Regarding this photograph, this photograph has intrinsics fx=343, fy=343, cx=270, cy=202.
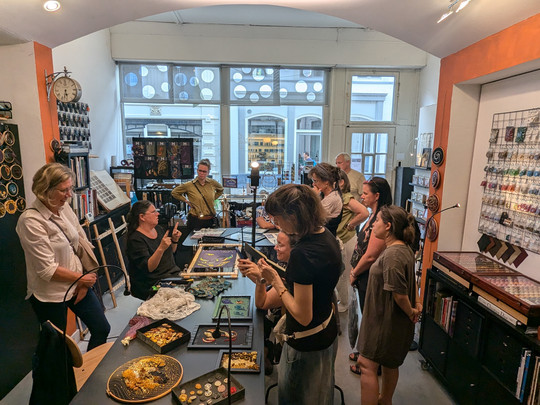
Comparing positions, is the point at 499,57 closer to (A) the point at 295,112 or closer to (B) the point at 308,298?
(B) the point at 308,298

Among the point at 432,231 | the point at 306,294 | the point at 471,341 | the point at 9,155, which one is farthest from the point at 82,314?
the point at 432,231

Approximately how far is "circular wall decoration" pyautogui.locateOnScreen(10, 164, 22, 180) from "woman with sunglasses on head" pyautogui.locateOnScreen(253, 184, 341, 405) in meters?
2.41

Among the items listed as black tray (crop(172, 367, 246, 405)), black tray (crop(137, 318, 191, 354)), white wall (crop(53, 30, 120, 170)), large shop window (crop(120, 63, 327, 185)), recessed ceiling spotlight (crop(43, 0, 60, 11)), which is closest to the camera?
black tray (crop(172, 367, 246, 405))

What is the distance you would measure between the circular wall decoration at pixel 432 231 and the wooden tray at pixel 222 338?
7.85 ft

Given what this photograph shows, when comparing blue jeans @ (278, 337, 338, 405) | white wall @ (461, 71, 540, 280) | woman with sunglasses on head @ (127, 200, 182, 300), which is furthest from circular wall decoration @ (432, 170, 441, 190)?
woman with sunglasses on head @ (127, 200, 182, 300)

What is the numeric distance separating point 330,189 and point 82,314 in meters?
2.45

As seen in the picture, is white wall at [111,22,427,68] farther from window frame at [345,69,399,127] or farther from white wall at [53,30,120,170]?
white wall at [53,30,120,170]

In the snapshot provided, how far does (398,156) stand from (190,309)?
6149 millimetres

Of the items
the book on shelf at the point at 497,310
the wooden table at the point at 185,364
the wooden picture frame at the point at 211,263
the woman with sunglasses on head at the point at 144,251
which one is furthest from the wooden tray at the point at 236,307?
the book on shelf at the point at 497,310

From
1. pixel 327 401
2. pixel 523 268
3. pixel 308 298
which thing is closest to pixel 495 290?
pixel 523 268

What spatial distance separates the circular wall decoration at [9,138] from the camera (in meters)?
2.77

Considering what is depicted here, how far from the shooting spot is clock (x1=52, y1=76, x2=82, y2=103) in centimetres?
309

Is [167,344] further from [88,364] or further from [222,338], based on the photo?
[88,364]

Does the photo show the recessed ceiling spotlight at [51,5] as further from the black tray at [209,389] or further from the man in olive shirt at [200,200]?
the black tray at [209,389]
